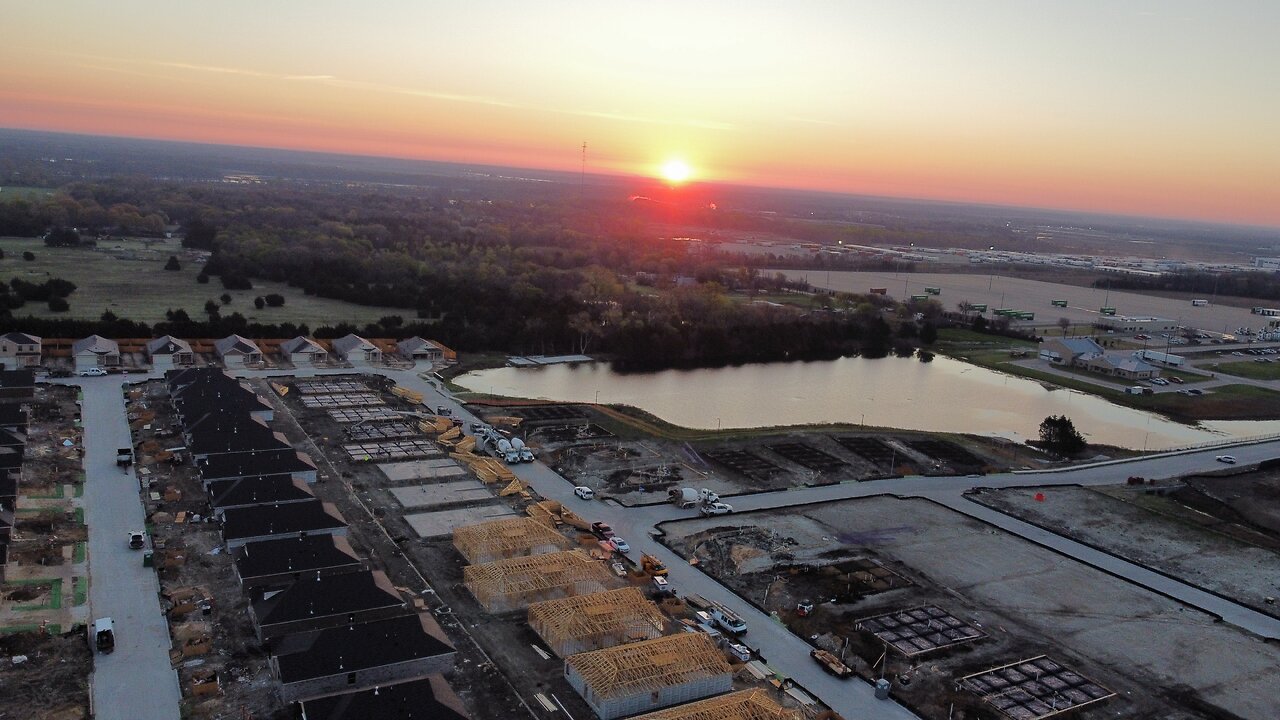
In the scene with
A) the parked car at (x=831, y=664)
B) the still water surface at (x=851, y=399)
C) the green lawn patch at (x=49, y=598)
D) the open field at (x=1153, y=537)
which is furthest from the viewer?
the still water surface at (x=851, y=399)

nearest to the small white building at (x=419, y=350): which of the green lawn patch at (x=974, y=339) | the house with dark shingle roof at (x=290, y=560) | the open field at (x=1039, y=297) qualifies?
the house with dark shingle roof at (x=290, y=560)

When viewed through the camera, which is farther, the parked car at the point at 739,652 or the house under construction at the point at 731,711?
the parked car at the point at 739,652

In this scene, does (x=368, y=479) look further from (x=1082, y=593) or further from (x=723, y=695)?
(x=1082, y=593)

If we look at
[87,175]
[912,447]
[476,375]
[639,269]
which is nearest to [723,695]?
[912,447]

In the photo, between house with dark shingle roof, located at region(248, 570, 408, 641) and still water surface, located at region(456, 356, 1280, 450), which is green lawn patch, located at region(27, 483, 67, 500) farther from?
still water surface, located at region(456, 356, 1280, 450)

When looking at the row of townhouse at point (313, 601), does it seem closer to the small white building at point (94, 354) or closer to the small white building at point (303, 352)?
the small white building at point (94, 354)
